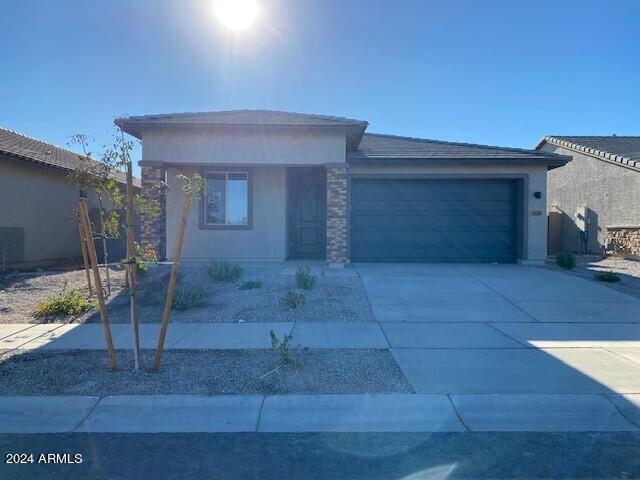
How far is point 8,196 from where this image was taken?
15648 mm

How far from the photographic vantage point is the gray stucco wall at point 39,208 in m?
15.7

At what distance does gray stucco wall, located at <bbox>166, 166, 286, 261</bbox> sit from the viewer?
14.3 metres

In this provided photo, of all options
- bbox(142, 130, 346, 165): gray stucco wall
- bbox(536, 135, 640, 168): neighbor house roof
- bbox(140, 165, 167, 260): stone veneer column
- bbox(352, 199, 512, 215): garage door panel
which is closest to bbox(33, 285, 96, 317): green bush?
bbox(140, 165, 167, 260): stone veneer column

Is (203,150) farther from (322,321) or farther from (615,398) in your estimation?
(615,398)

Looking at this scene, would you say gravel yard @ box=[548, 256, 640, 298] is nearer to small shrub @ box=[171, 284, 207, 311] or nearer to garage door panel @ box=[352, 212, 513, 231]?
garage door panel @ box=[352, 212, 513, 231]

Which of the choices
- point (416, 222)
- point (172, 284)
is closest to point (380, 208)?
point (416, 222)

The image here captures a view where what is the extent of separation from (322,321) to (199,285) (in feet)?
11.8

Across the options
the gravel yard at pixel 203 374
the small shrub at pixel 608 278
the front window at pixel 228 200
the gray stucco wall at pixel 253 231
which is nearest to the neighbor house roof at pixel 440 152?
the gray stucco wall at pixel 253 231

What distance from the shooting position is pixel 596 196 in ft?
71.4

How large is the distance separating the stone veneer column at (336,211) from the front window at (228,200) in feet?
8.37

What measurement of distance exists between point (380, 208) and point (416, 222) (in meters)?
1.10

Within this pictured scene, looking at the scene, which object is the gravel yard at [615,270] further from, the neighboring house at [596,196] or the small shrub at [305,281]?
the small shrub at [305,281]

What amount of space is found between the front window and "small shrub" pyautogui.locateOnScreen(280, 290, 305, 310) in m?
5.21

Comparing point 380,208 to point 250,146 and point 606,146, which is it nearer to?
point 250,146
